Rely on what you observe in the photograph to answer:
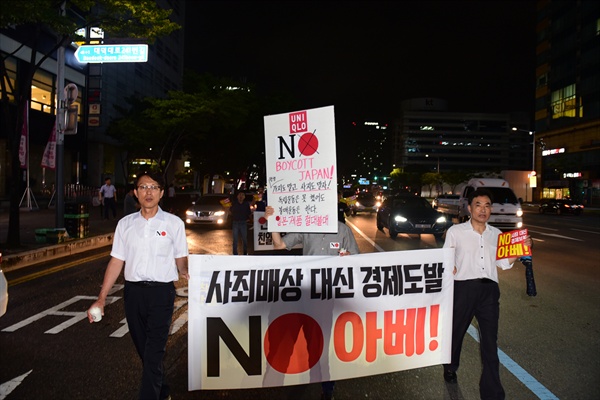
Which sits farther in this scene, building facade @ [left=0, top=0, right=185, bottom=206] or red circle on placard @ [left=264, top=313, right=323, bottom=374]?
building facade @ [left=0, top=0, right=185, bottom=206]

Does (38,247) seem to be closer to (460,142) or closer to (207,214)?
(207,214)

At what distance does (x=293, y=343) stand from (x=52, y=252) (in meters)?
10.2

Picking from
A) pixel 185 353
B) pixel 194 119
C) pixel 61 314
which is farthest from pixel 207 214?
pixel 185 353

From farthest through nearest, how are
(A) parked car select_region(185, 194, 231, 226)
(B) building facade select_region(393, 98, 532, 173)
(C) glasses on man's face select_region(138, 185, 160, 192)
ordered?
1. (B) building facade select_region(393, 98, 532, 173)
2. (A) parked car select_region(185, 194, 231, 226)
3. (C) glasses on man's face select_region(138, 185, 160, 192)

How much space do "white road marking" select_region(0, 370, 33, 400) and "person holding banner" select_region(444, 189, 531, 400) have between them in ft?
13.0

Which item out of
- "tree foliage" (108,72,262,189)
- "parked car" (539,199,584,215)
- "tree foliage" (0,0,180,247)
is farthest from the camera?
"parked car" (539,199,584,215)

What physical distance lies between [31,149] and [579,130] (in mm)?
66913

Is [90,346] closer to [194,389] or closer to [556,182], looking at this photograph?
[194,389]

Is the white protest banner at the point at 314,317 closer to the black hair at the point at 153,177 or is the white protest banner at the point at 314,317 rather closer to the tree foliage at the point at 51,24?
the black hair at the point at 153,177

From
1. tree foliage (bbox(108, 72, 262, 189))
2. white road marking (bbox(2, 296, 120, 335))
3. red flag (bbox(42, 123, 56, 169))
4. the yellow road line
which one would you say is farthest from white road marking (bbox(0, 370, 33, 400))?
tree foliage (bbox(108, 72, 262, 189))

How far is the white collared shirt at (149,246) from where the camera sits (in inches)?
149

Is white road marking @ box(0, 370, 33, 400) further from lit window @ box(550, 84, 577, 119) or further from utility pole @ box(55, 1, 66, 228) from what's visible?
lit window @ box(550, 84, 577, 119)

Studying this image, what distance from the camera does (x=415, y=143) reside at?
183500mm

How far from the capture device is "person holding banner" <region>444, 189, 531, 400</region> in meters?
4.24
